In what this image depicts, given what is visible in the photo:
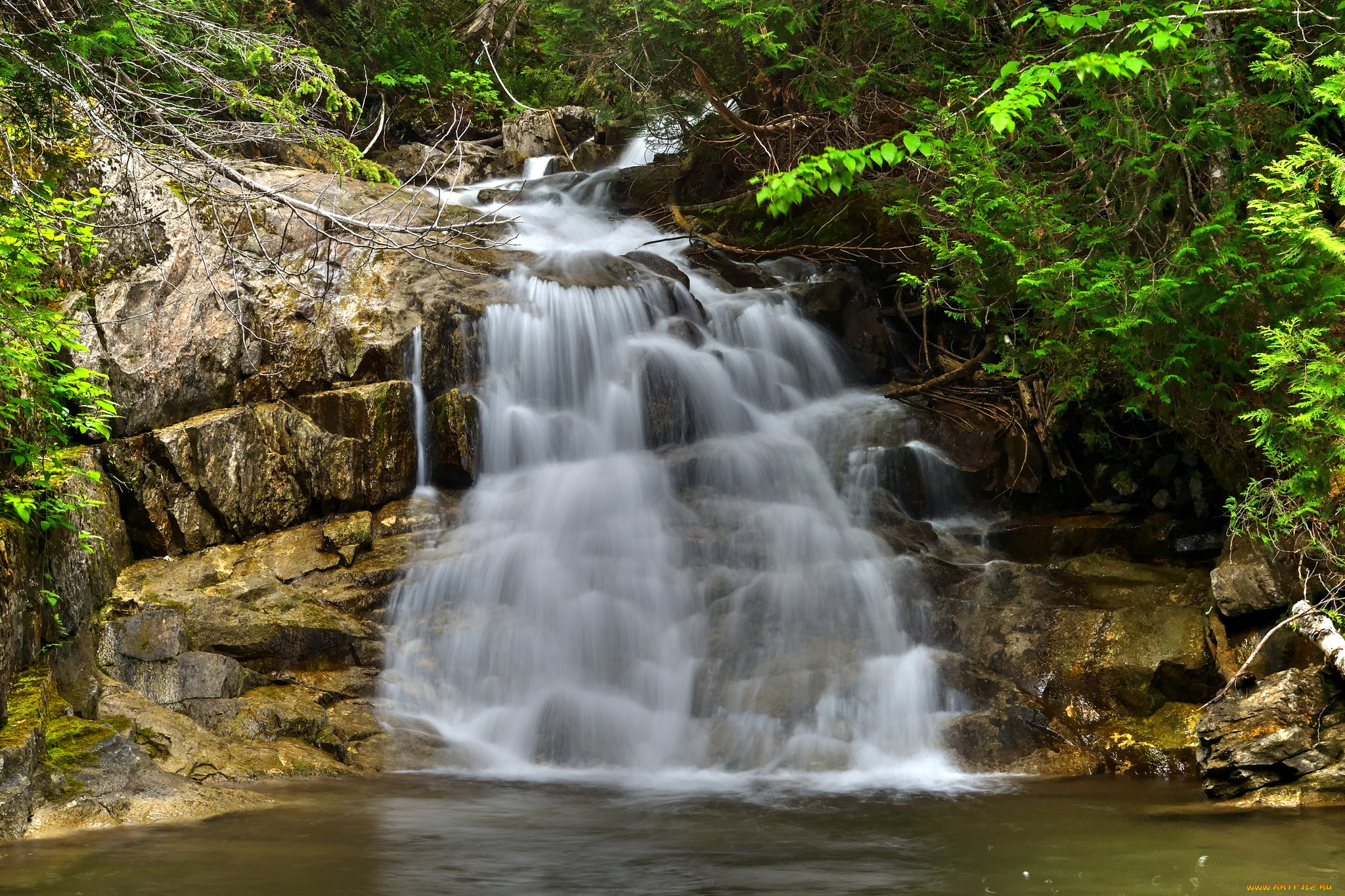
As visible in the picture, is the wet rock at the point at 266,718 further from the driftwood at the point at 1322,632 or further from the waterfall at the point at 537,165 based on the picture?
the waterfall at the point at 537,165

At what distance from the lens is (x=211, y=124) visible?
614 centimetres

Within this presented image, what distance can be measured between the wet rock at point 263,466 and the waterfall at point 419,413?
9cm

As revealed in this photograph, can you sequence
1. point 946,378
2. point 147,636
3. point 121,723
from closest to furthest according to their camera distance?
point 121,723, point 147,636, point 946,378

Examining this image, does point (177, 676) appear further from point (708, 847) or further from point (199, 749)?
point (708, 847)

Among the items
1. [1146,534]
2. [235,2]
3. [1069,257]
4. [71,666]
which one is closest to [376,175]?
[71,666]

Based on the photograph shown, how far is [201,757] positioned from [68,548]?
1986mm

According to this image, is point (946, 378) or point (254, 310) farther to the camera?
point (946, 378)

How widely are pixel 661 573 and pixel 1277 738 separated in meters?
5.25

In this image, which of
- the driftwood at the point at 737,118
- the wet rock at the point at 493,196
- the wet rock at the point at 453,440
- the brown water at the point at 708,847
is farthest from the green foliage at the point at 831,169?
the wet rock at the point at 493,196

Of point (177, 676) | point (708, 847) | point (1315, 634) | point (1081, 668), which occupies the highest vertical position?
point (1315, 634)

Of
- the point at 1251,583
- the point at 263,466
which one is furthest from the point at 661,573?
the point at 1251,583

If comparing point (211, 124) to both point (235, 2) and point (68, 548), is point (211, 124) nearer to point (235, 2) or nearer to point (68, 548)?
point (68, 548)

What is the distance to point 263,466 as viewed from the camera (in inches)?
376

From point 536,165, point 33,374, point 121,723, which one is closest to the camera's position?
point 33,374
